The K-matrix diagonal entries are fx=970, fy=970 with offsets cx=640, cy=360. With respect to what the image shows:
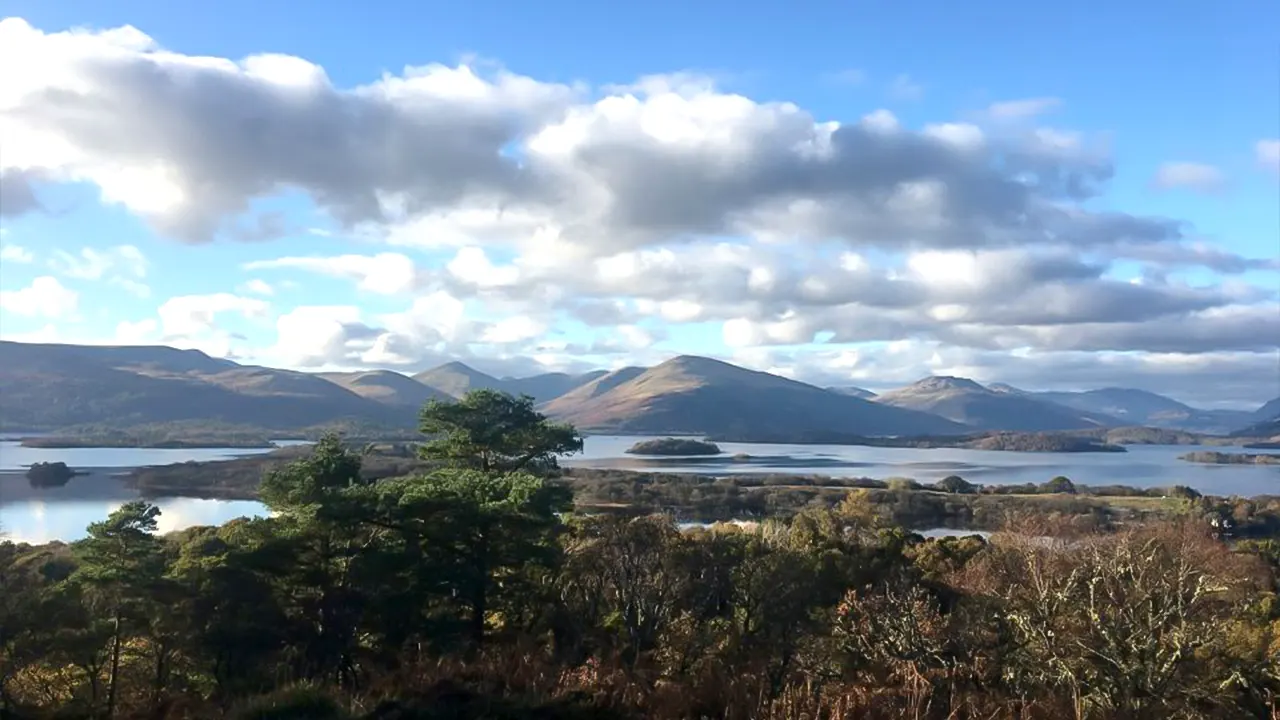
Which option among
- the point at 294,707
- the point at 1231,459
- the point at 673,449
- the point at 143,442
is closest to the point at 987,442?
the point at 1231,459

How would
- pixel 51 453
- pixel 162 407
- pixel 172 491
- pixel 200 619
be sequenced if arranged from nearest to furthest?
pixel 200 619 → pixel 172 491 → pixel 51 453 → pixel 162 407

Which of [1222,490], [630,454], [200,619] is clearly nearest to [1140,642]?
[200,619]

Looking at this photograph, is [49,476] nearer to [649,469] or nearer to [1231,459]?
[649,469]

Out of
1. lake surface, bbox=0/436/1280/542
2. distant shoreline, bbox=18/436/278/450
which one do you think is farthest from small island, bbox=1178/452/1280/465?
distant shoreline, bbox=18/436/278/450

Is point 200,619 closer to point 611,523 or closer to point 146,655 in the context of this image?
point 146,655

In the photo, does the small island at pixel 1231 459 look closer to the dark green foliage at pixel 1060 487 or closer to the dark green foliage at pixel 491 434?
the dark green foliage at pixel 1060 487

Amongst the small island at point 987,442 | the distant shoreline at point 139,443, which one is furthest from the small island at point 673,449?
the distant shoreline at point 139,443
